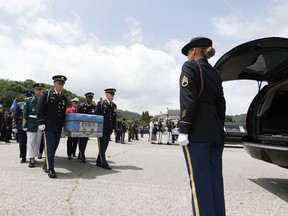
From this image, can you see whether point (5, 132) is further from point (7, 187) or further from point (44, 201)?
point (44, 201)

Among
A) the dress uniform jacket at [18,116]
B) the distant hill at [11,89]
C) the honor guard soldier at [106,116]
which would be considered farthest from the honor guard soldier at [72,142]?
the distant hill at [11,89]

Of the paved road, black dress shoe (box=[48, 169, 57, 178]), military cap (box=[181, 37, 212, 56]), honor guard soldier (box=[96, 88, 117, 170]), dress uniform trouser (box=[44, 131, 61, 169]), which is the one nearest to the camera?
military cap (box=[181, 37, 212, 56])

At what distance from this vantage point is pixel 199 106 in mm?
→ 2893

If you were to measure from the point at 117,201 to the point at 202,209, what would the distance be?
1.69 m

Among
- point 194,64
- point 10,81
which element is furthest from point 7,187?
point 10,81

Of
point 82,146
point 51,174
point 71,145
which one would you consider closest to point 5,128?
point 71,145

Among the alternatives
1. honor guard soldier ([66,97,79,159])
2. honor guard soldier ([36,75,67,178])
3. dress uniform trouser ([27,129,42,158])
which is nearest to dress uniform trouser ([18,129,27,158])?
dress uniform trouser ([27,129,42,158])

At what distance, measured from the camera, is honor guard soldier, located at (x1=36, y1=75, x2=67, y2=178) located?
5902 millimetres

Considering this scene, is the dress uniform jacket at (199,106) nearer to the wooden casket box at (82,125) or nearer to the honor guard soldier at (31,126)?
the wooden casket box at (82,125)

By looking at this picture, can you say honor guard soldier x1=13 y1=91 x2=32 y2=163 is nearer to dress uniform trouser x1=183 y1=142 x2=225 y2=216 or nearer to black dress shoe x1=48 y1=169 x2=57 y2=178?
black dress shoe x1=48 y1=169 x2=57 y2=178

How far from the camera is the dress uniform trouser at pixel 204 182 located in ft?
8.92

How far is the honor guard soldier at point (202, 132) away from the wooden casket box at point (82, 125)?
399 cm

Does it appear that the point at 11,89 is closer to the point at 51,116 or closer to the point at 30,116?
the point at 30,116

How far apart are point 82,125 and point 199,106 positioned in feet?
13.7
